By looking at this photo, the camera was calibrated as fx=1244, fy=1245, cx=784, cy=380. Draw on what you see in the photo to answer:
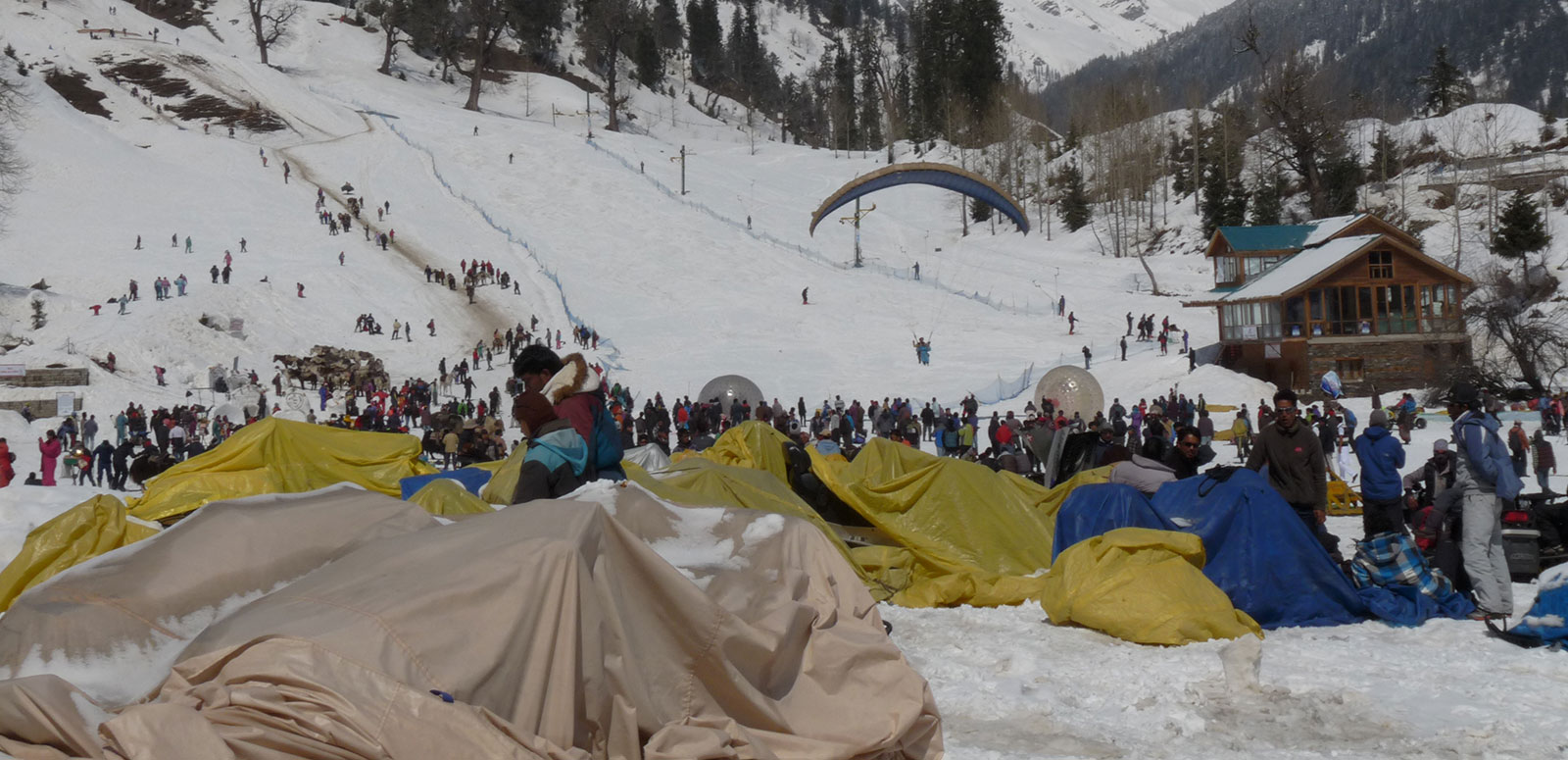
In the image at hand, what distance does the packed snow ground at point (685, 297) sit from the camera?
564 cm

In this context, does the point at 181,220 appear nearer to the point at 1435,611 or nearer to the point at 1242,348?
the point at 1242,348

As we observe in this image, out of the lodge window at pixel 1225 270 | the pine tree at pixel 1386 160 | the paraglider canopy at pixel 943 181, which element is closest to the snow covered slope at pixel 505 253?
the lodge window at pixel 1225 270

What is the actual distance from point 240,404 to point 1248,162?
184 feet

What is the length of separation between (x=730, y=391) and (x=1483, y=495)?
2202 cm

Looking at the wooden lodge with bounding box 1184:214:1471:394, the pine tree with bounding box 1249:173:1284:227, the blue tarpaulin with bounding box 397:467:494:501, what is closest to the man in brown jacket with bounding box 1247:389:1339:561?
the blue tarpaulin with bounding box 397:467:494:501

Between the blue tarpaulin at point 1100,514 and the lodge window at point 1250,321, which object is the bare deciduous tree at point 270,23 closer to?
the lodge window at point 1250,321

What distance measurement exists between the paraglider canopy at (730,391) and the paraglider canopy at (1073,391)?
6462mm

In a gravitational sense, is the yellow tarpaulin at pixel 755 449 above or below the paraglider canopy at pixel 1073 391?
below

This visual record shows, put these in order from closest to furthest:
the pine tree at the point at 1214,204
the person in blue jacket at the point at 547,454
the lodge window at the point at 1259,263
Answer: the person in blue jacket at the point at 547,454 < the lodge window at the point at 1259,263 < the pine tree at the point at 1214,204

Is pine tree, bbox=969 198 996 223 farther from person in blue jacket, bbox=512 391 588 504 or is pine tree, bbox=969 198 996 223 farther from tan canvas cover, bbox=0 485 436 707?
tan canvas cover, bbox=0 485 436 707

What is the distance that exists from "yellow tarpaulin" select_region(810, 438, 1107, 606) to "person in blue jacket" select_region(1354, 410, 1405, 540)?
7.26ft

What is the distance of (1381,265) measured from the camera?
37.2 m

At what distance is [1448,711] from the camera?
5379 millimetres

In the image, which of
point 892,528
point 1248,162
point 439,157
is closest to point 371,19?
point 439,157
